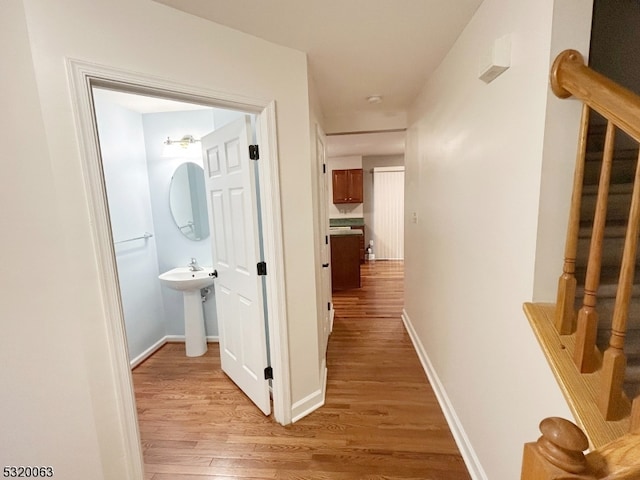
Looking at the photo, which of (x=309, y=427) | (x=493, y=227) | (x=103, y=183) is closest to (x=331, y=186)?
(x=309, y=427)

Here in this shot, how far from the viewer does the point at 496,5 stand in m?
1.26

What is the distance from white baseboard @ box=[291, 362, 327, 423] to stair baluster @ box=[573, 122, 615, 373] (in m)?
1.63

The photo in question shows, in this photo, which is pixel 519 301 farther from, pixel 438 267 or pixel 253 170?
pixel 253 170

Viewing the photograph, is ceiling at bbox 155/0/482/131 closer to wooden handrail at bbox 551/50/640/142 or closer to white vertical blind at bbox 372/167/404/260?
wooden handrail at bbox 551/50/640/142

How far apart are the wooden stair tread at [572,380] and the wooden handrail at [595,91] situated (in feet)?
2.07

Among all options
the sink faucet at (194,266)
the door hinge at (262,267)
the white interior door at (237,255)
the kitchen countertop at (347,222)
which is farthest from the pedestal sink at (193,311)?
the kitchen countertop at (347,222)

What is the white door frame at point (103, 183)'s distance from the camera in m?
1.13

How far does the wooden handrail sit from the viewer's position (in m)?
0.71

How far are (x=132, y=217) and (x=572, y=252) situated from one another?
3.19 m

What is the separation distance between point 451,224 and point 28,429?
7.65 feet

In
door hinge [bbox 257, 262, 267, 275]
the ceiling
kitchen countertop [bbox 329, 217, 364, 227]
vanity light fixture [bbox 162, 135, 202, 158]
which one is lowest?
kitchen countertop [bbox 329, 217, 364, 227]

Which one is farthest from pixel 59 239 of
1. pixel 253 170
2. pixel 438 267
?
pixel 438 267

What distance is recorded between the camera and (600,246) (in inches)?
32.2

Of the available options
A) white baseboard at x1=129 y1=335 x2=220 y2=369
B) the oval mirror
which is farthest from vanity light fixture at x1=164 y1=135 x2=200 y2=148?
white baseboard at x1=129 y1=335 x2=220 y2=369
